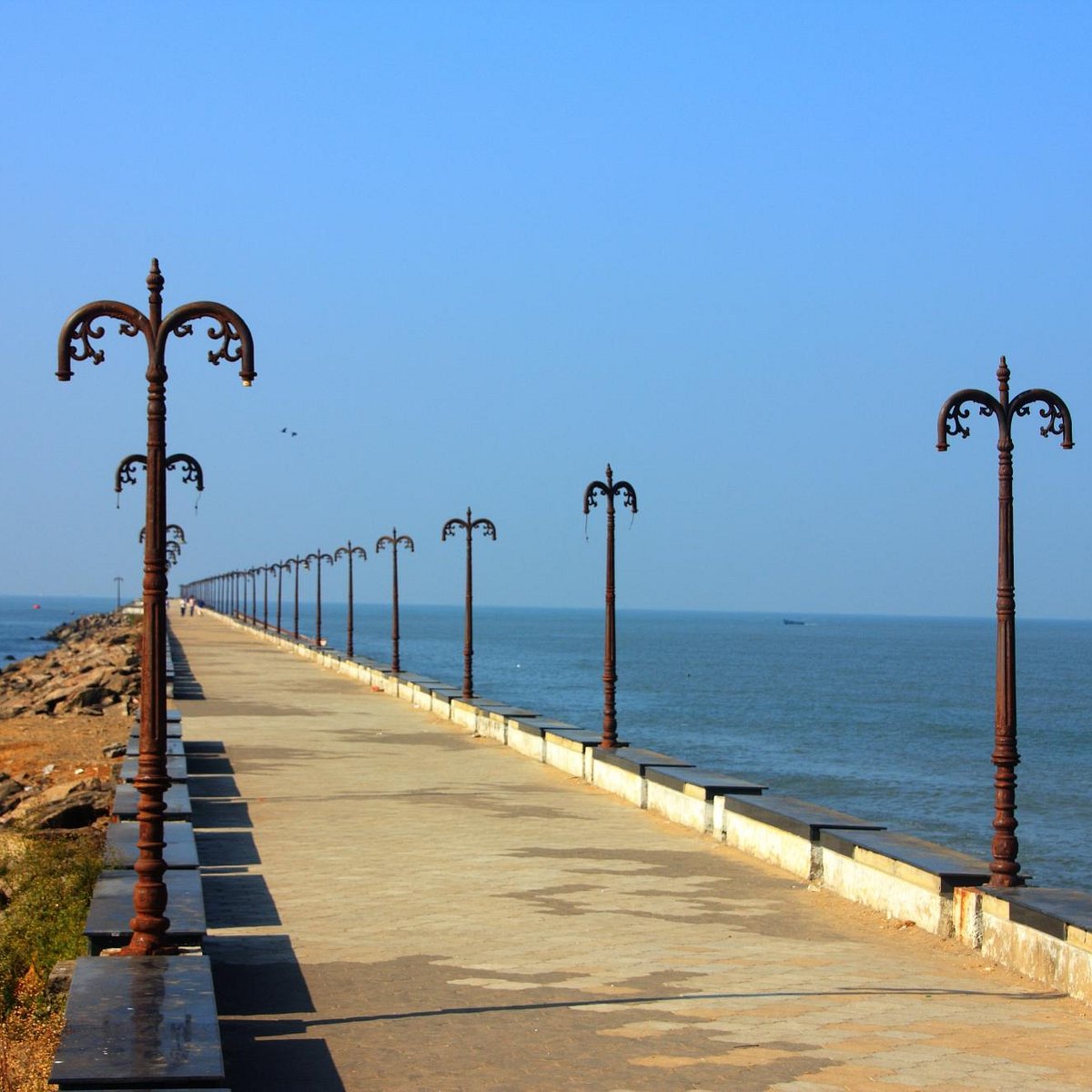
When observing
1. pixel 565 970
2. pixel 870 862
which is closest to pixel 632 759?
pixel 870 862

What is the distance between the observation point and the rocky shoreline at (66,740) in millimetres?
18172

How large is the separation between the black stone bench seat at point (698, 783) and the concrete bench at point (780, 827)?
231mm

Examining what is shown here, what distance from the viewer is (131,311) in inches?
366

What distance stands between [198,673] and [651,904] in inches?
1406

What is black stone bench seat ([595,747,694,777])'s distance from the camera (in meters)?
18.0

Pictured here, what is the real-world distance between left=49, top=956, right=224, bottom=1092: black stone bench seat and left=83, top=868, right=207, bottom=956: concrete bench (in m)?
0.55

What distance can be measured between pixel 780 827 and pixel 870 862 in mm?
1821

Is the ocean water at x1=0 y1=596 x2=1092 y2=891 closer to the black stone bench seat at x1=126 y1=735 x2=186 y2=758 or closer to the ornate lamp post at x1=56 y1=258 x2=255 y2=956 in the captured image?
the black stone bench seat at x1=126 y1=735 x2=186 y2=758

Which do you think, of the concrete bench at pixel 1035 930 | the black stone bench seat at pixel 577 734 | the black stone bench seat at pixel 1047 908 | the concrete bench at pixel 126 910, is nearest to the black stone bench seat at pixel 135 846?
the concrete bench at pixel 126 910

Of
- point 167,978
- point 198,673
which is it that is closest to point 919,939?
point 167,978

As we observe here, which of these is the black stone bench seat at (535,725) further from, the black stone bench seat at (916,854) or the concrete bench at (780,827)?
the black stone bench seat at (916,854)

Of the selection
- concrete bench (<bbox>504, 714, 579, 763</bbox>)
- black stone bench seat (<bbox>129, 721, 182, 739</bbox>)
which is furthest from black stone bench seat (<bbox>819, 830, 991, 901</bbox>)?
black stone bench seat (<bbox>129, 721, 182, 739</bbox>)

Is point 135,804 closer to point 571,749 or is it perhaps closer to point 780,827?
point 780,827

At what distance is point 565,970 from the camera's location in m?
9.80
